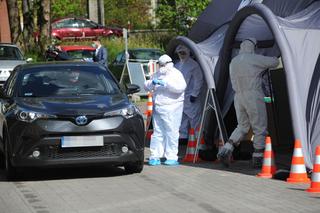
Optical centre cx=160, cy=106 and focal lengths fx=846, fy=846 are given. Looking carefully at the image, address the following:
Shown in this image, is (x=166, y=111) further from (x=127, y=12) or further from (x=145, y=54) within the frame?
(x=127, y=12)

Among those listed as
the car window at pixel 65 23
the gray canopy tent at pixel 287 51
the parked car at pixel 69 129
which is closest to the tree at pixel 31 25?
the car window at pixel 65 23

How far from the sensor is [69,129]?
1148 centimetres

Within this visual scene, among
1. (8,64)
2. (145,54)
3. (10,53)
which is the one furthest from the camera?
(145,54)

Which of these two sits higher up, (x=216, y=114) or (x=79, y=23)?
(x=216, y=114)

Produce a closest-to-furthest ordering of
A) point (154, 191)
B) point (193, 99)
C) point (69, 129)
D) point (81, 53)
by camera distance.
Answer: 1. point (154, 191)
2. point (69, 129)
3. point (193, 99)
4. point (81, 53)

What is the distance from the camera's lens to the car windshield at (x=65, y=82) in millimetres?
12594

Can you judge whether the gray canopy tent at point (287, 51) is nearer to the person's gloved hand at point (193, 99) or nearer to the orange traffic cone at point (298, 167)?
the orange traffic cone at point (298, 167)

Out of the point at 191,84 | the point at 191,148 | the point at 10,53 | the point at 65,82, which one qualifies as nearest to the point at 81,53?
the point at 10,53

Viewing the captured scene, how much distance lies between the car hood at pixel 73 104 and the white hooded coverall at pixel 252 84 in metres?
1.73

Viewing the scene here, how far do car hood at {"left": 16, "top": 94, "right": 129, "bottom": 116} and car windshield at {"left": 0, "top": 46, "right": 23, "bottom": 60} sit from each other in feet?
46.6

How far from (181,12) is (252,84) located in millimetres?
22794

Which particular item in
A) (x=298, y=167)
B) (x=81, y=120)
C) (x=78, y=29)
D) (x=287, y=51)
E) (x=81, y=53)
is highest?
(x=287, y=51)

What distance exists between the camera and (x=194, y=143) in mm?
14016

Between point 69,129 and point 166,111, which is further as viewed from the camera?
point 166,111
